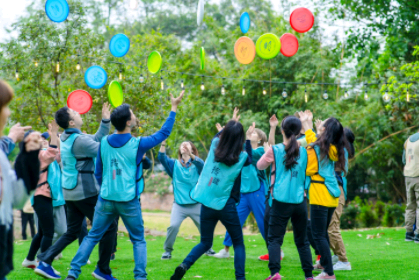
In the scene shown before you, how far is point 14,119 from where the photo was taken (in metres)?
9.77

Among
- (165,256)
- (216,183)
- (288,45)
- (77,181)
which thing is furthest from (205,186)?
(288,45)

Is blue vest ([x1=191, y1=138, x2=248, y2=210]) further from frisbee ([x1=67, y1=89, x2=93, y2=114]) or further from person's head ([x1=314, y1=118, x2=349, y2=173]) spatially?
frisbee ([x1=67, y1=89, x2=93, y2=114])

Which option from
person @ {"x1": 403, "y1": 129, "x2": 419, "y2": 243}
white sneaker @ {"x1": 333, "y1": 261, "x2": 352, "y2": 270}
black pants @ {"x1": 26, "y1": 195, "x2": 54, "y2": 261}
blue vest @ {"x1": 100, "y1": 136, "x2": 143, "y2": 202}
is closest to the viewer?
blue vest @ {"x1": 100, "y1": 136, "x2": 143, "y2": 202}

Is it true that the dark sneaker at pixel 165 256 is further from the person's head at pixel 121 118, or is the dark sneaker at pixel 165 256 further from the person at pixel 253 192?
the person's head at pixel 121 118

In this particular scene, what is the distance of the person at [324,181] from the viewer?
4230 millimetres

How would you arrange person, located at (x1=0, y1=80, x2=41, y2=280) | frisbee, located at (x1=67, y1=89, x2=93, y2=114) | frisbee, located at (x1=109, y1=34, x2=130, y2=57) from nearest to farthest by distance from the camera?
person, located at (x1=0, y1=80, x2=41, y2=280)
frisbee, located at (x1=67, y1=89, x2=93, y2=114)
frisbee, located at (x1=109, y1=34, x2=130, y2=57)

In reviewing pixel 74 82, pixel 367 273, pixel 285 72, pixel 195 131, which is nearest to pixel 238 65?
pixel 285 72

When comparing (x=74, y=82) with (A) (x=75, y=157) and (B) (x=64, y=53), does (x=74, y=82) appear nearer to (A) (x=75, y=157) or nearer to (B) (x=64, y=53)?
(B) (x=64, y=53)

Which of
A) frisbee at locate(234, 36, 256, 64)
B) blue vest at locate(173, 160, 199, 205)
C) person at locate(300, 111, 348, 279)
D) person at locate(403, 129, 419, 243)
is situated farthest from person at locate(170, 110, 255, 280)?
person at locate(403, 129, 419, 243)

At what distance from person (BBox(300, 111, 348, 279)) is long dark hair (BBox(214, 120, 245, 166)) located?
84 cm

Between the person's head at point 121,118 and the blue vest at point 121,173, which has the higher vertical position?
the person's head at point 121,118

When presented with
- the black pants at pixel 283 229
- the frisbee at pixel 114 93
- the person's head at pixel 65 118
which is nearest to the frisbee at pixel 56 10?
the frisbee at pixel 114 93

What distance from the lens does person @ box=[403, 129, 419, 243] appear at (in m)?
7.14

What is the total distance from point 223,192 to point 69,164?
5.44 ft
